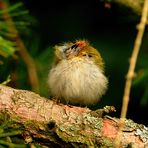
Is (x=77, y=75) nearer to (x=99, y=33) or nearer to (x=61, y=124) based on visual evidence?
(x=61, y=124)

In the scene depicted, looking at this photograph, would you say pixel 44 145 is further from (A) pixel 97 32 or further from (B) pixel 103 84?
(A) pixel 97 32

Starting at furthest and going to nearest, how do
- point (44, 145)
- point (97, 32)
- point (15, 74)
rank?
point (97, 32) < point (15, 74) < point (44, 145)

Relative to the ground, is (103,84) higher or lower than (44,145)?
higher

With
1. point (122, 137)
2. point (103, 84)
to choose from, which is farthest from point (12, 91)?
point (103, 84)

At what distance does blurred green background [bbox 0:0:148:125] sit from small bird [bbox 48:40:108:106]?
1.88ft

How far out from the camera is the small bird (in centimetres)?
446

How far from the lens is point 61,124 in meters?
3.55

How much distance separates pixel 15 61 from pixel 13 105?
1.57m

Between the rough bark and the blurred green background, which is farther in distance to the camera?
the blurred green background

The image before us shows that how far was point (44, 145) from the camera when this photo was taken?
3.52 metres

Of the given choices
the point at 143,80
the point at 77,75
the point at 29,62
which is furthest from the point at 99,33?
the point at 77,75

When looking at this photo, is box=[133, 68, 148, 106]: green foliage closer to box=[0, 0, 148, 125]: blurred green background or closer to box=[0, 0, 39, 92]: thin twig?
box=[0, 0, 148, 125]: blurred green background

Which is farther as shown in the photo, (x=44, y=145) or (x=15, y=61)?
(x=15, y=61)

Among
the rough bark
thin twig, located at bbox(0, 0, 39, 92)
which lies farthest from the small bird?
the rough bark
